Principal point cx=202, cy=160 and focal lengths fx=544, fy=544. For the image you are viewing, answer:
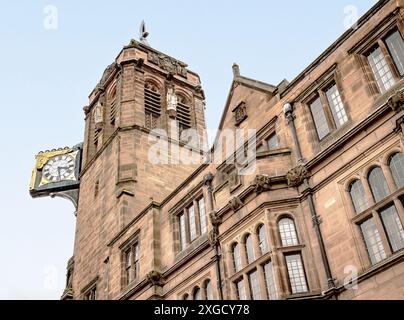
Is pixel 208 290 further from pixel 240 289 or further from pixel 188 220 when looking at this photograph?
pixel 188 220

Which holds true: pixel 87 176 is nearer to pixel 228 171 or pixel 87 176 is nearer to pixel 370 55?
pixel 228 171

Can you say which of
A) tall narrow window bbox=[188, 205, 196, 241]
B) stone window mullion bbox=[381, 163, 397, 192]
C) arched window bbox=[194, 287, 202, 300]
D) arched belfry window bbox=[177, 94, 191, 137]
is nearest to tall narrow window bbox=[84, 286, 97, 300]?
tall narrow window bbox=[188, 205, 196, 241]

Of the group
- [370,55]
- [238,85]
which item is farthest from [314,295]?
[238,85]

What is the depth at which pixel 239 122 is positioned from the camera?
21.4 metres

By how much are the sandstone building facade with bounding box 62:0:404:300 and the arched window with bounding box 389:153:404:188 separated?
0.09 feet

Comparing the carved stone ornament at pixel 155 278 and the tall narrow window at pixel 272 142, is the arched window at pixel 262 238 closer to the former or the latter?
Answer: the tall narrow window at pixel 272 142

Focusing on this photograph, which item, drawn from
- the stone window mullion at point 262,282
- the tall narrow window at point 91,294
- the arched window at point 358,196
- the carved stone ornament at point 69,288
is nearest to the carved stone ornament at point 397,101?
the arched window at point 358,196

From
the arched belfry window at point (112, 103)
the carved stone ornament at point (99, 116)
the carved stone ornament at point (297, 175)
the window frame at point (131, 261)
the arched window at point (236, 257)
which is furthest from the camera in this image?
the carved stone ornament at point (99, 116)

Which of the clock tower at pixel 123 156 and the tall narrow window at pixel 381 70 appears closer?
the tall narrow window at pixel 381 70

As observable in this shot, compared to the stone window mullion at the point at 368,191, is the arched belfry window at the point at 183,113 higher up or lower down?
higher up

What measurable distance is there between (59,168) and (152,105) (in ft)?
31.4

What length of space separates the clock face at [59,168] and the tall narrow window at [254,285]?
26380mm

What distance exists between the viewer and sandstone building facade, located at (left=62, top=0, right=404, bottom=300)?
47.4 ft

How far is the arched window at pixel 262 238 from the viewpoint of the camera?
54.5 feet
